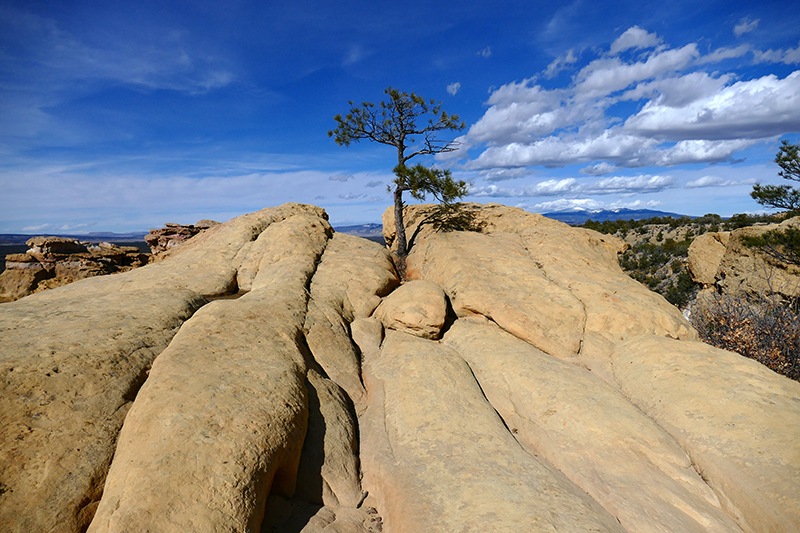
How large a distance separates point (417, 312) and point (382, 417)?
12.4 ft

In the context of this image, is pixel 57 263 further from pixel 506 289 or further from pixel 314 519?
pixel 506 289

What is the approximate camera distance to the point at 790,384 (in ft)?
25.6

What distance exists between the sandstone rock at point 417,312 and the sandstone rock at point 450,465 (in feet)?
5.49

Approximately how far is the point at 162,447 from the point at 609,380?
31.2ft

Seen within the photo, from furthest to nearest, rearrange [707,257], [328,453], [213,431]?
1. [707,257]
2. [328,453]
3. [213,431]

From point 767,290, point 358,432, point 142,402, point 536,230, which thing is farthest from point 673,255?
→ point 142,402

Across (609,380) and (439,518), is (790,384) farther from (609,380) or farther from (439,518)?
(439,518)

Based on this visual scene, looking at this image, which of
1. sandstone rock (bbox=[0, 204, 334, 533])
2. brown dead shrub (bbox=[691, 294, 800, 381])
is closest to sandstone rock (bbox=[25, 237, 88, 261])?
sandstone rock (bbox=[0, 204, 334, 533])

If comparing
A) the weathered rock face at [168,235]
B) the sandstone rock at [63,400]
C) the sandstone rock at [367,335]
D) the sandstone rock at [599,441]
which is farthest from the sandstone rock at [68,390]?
the weathered rock face at [168,235]

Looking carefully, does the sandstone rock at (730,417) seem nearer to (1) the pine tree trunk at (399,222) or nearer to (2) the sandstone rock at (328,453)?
(2) the sandstone rock at (328,453)

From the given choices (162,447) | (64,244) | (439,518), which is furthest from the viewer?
(64,244)

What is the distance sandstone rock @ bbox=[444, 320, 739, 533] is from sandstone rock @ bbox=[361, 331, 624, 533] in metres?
0.48

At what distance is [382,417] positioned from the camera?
25.6 feet

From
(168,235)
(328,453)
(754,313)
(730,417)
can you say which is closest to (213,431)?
(328,453)
